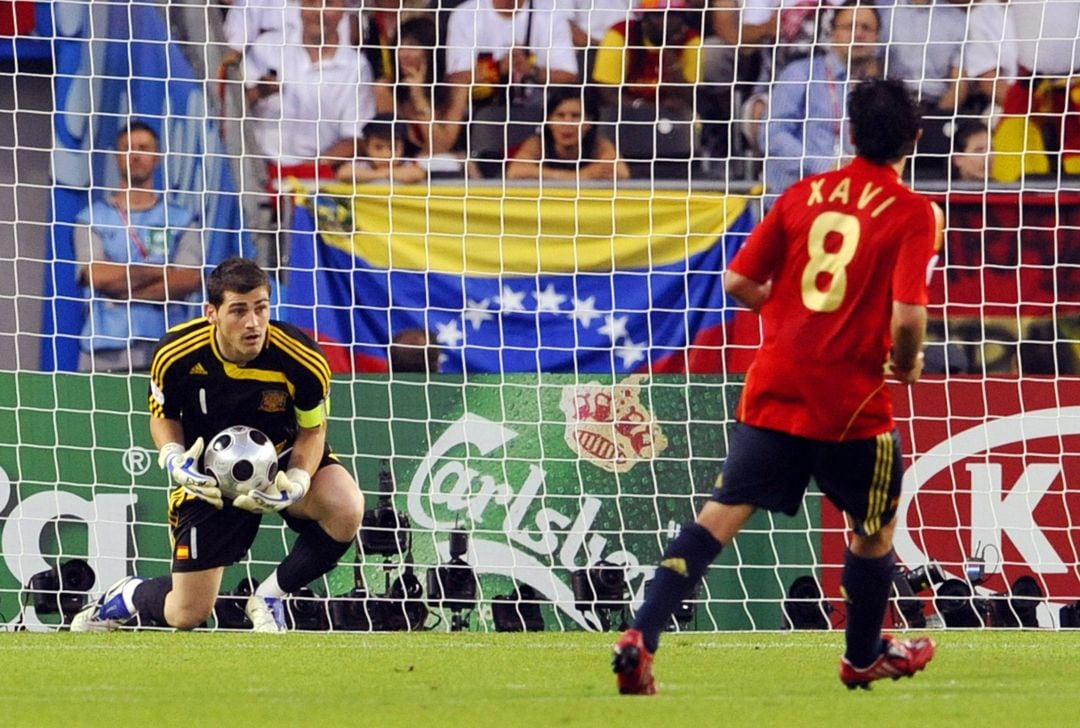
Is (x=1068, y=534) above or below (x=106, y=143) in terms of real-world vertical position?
below

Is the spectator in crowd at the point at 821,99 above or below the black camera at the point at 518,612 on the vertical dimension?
above

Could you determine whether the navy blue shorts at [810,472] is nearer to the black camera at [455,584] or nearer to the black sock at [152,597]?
the black sock at [152,597]

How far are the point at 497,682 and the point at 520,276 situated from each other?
4.44 meters

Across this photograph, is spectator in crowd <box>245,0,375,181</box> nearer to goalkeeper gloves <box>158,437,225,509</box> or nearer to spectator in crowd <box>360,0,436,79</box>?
spectator in crowd <box>360,0,436,79</box>

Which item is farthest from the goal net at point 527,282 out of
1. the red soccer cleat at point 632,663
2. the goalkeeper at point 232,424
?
the red soccer cleat at point 632,663

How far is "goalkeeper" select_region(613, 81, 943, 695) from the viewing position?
461 cm

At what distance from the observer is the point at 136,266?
9.57 m

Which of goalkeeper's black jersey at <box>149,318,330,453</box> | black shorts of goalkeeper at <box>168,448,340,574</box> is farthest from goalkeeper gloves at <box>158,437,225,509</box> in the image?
black shorts of goalkeeper at <box>168,448,340,574</box>

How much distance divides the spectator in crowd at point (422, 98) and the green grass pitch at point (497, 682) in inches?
129

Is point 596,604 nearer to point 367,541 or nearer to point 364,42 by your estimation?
point 367,541

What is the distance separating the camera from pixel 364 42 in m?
10.0

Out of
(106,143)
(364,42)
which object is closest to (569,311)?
(364,42)

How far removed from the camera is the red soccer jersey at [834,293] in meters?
4.62

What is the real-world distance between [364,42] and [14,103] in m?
1.81
